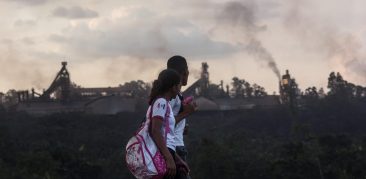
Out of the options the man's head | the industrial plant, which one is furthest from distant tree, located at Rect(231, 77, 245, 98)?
the man's head

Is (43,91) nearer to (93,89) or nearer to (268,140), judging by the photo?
(93,89)

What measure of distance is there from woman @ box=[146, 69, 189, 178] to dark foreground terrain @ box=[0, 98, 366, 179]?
2056 cm

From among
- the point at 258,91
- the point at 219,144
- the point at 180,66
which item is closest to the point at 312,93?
the point at 258,91

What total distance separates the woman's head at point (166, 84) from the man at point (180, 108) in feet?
0.87

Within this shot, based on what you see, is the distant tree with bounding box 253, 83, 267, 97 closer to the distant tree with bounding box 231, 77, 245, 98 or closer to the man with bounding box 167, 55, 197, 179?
the distant tree with bounding box 231, 77, 245, 98

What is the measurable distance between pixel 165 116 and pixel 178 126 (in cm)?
38

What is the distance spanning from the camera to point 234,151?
3109 centimetres

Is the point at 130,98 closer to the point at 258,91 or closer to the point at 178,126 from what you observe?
the point at 258,91

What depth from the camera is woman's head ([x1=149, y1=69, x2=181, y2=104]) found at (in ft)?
15.8

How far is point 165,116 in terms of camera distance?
4742 mm

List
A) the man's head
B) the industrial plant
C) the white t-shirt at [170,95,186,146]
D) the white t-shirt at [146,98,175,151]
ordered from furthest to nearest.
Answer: the industrial plant, the man's head, the white t-shirt at [170,95,186,146], the white t-shirt at [146,98,175,151]

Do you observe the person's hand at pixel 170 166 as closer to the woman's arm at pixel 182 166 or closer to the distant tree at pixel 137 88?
the woman's arm at pixel 182 166

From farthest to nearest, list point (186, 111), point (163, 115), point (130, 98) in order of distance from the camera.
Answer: point (130, 98)
point (186, 111)
point (163, 115)

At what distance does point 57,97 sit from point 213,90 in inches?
475
